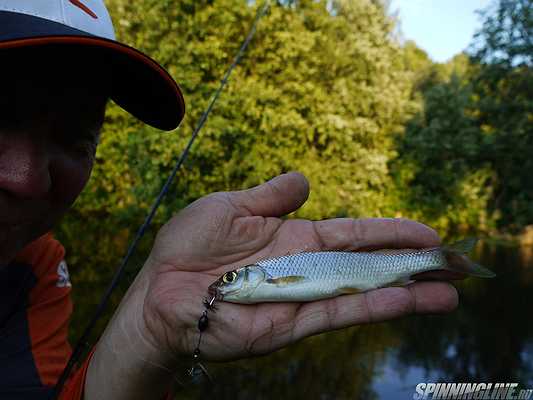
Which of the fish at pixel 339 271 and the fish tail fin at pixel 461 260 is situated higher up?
the fish tail fin at pixel 461 260

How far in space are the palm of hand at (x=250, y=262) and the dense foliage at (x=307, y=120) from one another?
7.84 m

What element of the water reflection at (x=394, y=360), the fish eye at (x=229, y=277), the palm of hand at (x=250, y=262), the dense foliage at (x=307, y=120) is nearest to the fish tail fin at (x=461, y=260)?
the palm of hand at (x=250, y=262)

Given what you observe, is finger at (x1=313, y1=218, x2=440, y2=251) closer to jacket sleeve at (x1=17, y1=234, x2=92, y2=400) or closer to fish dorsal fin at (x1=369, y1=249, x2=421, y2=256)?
fish dorsal fin at (x1=369, y1=249, x2=421, y2=256)

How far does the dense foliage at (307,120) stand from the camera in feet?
35.1

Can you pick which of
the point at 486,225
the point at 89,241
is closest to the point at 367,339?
the point at 89,241

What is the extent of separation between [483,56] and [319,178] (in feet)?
20.2

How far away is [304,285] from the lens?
2.36 meters

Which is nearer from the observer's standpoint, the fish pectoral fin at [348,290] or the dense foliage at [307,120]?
the fish pectoral fin at [348,290]

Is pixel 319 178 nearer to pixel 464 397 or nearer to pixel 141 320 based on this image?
pixel 464 397

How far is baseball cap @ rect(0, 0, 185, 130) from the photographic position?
142 centimetres

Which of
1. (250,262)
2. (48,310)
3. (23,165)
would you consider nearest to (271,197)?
(250,262)

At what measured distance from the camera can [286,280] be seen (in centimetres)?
235

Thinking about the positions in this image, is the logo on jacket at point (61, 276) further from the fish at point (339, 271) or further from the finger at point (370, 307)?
the finger at point (370, 307)

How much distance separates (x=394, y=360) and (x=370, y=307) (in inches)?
274
